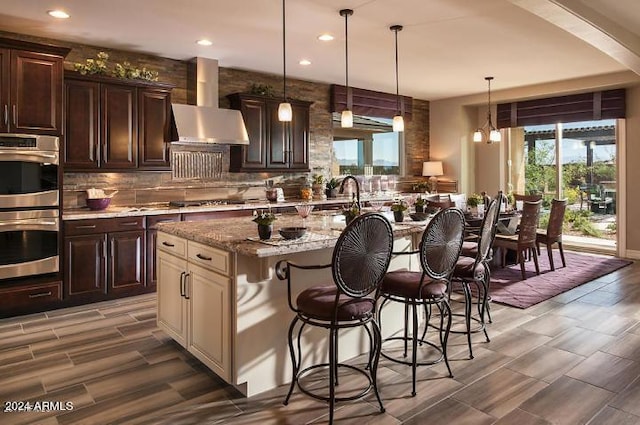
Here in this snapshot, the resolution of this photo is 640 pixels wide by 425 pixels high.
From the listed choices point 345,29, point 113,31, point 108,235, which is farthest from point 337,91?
point 108,235

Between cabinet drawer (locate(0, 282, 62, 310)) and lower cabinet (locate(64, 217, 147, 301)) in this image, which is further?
lower cabinet (locate(64, 217, 147, 301))

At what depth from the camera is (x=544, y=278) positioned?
18.5 feet

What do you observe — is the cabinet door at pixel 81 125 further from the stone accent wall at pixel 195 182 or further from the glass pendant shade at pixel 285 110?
the glass pendant shade at pixel 285 110

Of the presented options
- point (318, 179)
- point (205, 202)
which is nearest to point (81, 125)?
point (205, 202)

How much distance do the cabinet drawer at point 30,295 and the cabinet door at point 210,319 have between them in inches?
79.8

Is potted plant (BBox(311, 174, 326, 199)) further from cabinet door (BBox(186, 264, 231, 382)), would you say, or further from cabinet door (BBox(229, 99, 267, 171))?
A: cabinet door (BBox(186, 264, 231, 382))

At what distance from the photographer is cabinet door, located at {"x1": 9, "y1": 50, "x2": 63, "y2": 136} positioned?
4.17 m

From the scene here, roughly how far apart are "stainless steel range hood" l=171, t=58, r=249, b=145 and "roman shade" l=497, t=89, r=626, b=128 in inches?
190

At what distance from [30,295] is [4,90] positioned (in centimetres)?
180

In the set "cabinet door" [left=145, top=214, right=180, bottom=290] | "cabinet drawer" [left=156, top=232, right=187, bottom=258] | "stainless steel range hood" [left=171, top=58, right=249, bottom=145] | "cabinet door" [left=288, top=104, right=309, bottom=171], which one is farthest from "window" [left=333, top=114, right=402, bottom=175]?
"cabinet drawer" [left=156, top=232, right=187, bottom=258]

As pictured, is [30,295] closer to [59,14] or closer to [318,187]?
[59,14]

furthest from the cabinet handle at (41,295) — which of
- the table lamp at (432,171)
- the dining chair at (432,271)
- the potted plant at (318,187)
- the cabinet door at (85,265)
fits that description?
the table lamp at (432,171)

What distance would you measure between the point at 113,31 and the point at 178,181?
6.00ft

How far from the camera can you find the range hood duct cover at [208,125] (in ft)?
17.6
